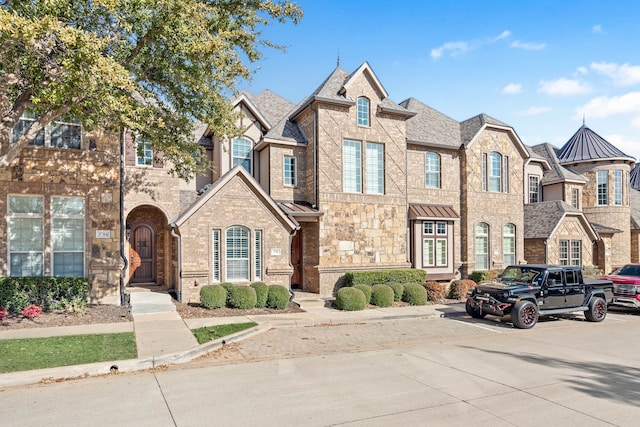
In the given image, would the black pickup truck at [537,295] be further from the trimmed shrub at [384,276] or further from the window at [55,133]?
the window at [55,133]

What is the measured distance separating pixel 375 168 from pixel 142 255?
11302mm

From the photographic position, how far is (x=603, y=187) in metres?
28.6

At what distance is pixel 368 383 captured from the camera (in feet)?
25.1

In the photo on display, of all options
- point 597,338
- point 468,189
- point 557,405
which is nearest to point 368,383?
point 557,405

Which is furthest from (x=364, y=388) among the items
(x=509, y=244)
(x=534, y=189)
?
(x=534, y=189)

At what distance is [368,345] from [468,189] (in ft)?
48.4

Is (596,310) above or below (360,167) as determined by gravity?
below

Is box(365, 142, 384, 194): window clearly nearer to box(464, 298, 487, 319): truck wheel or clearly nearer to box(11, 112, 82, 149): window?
box(464, 298, 487, 319): truck wheel

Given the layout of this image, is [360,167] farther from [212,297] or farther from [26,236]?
[26,236]

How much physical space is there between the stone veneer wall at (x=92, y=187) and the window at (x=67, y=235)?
0.17 meters

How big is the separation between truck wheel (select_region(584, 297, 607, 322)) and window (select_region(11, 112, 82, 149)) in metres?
18.5

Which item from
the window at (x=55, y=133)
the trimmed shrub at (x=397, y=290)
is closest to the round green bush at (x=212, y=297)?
the window at (x=55, y=133)

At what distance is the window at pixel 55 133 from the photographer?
14.1 metres

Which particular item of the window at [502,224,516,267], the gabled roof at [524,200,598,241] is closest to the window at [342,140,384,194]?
the window at [502,224,516,267]
